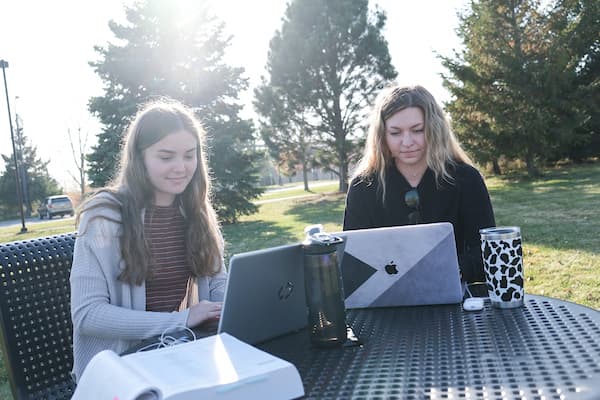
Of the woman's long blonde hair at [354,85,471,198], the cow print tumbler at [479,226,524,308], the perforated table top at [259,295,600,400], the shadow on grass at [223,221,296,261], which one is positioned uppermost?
the woman's long blonde hair at [354,85,471,198]

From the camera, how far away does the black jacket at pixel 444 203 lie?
2.56m

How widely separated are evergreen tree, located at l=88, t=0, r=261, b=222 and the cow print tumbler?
1131 cm

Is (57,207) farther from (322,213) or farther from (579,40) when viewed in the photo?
(579,40)

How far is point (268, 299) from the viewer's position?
139 cm

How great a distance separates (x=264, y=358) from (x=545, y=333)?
2.51 feet

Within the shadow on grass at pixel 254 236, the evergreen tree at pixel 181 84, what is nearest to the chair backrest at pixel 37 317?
the shadow on grass at pixel 254 236

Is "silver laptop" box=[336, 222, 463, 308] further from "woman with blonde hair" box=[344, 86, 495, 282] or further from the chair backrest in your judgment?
the chair backrest

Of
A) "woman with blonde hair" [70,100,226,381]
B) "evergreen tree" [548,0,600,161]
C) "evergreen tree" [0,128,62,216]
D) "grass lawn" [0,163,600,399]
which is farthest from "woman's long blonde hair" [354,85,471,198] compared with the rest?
"evergreen tree" [0,128,62,216]

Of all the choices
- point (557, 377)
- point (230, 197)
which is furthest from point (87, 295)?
point (230, 197)

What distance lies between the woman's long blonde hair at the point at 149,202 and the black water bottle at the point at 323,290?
839 millimetres

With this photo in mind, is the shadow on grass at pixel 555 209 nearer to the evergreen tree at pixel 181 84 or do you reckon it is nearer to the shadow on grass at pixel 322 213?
the shadow on grass at pixel 322 213

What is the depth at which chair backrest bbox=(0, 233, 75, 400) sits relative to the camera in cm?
179

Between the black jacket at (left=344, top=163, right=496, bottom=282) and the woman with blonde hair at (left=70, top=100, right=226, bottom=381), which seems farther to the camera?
the black jacket at (left=344, top=163, right=496, bottom=282)

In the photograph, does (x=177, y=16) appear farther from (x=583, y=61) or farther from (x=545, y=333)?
(x=583, y=61)
